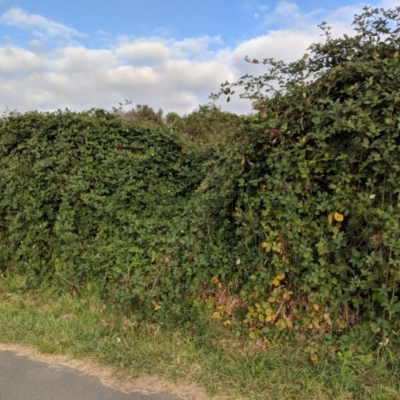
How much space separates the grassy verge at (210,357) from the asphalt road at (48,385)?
21cm

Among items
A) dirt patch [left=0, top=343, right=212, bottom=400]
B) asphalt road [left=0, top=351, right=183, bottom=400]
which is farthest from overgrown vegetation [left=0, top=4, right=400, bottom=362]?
asphalt road [left=0, top=351, right=183, bottom=400]

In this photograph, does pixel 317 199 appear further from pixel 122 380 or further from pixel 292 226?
pixel 122 380

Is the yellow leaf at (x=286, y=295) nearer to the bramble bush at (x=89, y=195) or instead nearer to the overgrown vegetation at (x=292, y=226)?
the overgrown vegetation at (x=292, y=226)

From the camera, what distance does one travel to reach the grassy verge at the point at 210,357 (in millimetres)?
3016

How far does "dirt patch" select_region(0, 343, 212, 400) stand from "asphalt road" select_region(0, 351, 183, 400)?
0.05m

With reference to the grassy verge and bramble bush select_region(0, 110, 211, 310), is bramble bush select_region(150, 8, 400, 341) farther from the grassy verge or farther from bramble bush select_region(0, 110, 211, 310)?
bramble bush select_region(0, 110, 211, 310)

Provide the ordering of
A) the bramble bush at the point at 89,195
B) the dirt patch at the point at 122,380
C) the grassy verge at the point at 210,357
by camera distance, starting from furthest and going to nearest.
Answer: the bramble bush at the point at 89,195 → the dirt patch at the point at 122,380 → the grassy verge at the point at 210,357

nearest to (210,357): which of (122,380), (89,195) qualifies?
(122,380)

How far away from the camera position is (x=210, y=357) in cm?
348

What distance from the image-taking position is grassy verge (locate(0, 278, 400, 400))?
3.02 m

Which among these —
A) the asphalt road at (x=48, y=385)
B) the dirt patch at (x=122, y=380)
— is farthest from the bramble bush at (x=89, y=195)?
the asphalt road at (x=48, y=385)

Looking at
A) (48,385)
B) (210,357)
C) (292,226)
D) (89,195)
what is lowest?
(48,385)

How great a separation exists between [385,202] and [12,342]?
358 centimetres

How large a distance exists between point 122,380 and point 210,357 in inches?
28.2
